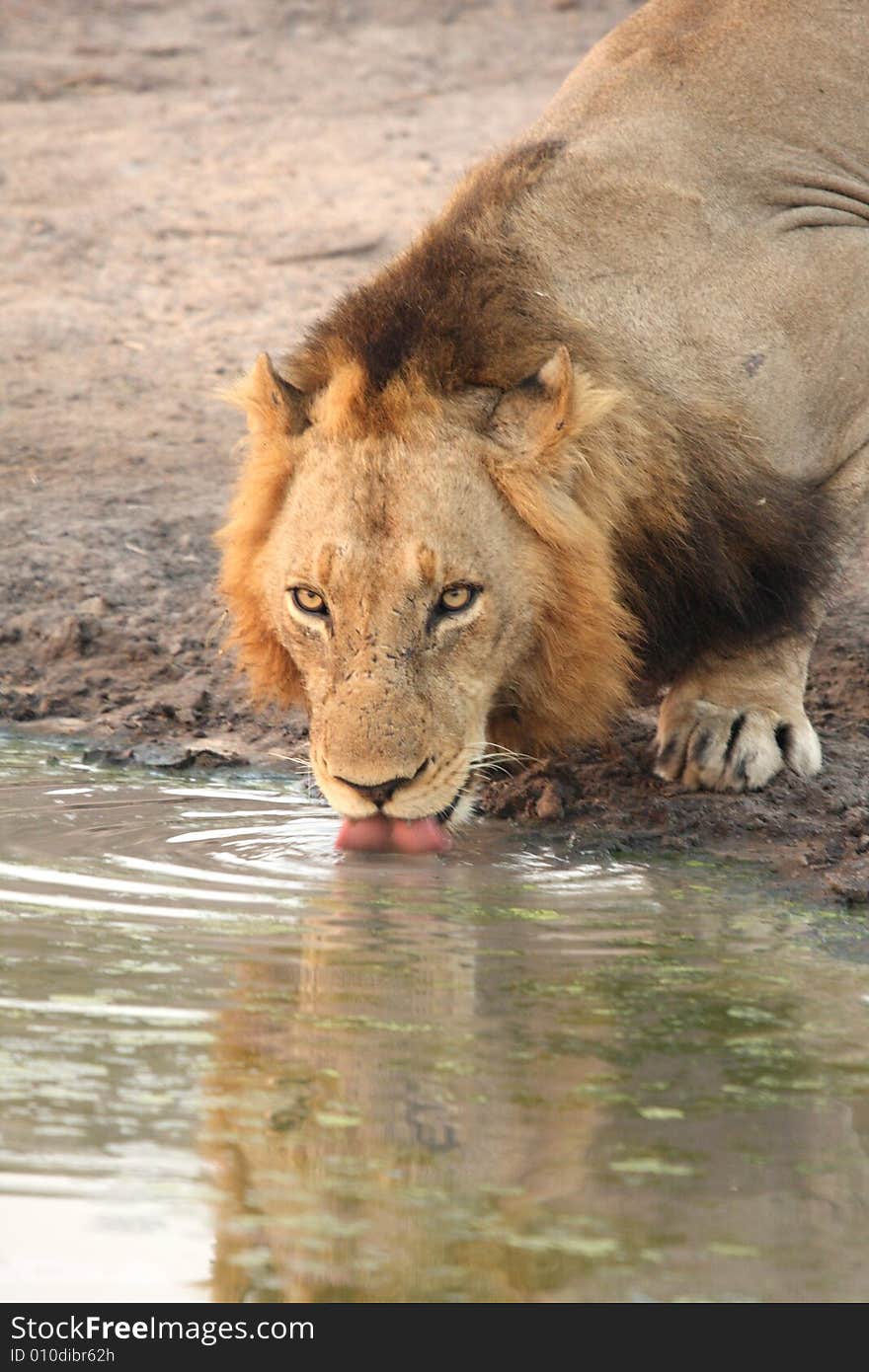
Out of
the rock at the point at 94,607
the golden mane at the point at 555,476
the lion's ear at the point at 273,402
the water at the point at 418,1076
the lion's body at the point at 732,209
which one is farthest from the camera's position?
the rock at the point at 94,607

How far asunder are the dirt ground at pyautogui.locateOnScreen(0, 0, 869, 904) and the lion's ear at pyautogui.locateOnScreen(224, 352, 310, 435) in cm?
125

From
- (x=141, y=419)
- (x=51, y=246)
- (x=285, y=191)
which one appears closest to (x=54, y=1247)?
(x=141, y=419)

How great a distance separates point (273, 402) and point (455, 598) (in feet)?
2.45

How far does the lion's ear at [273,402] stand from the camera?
17.1ft

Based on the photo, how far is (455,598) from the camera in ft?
16.1

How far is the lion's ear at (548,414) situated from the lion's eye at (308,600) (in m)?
0.56

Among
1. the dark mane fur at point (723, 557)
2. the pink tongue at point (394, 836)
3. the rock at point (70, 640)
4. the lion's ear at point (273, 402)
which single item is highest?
the lion's ear at point (273, 402)

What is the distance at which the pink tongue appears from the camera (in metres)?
4.95

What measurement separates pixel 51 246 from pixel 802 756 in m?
6.18

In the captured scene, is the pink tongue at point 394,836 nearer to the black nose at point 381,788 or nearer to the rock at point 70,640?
the black nose at point 381,788

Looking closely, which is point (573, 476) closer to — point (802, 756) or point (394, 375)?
point (394, 375)

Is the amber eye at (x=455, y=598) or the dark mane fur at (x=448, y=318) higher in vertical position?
the dark mane fur at (x=448, y=318)

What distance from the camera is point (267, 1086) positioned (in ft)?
11.5

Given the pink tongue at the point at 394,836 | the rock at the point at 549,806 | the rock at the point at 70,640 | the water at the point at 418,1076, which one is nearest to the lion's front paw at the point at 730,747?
the rock at the point at 549,806
